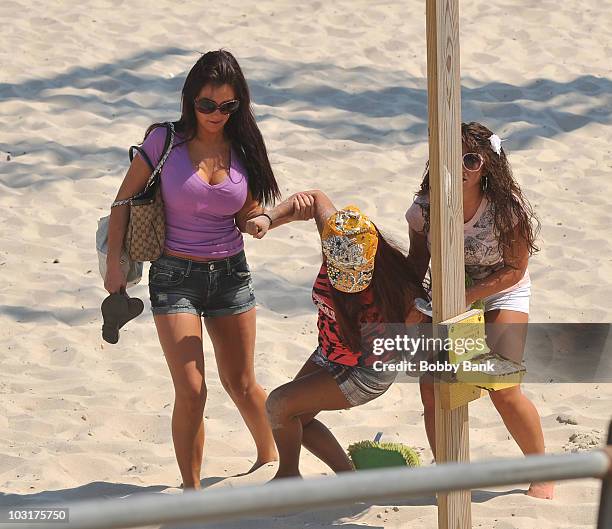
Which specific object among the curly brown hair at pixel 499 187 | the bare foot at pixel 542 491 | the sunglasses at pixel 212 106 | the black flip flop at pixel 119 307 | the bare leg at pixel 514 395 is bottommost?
the bare foot at pixel 542 491

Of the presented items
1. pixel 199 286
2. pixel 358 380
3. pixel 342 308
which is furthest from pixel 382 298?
pixel 199 286

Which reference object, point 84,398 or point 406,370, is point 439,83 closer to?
point 406,370

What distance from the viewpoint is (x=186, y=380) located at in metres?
3.98

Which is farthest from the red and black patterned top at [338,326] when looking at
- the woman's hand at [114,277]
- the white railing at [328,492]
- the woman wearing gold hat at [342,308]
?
the white railing at [328,492]

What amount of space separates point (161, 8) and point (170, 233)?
21.4 ft

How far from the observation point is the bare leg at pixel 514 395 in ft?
13.0

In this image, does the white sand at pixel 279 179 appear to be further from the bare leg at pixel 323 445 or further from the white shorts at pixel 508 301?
the white shorts at pixel 508 301

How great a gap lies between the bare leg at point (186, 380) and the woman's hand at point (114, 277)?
196mm

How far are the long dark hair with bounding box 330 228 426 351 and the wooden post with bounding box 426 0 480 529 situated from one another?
19.5 inches

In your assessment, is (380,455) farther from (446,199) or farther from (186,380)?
(446,199)

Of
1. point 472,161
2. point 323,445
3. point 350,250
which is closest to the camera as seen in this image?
point 350,250

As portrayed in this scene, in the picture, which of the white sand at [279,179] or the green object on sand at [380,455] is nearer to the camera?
the green object on sand at [380,455]

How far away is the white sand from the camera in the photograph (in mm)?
4566

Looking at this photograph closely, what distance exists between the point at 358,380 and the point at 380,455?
59cm
